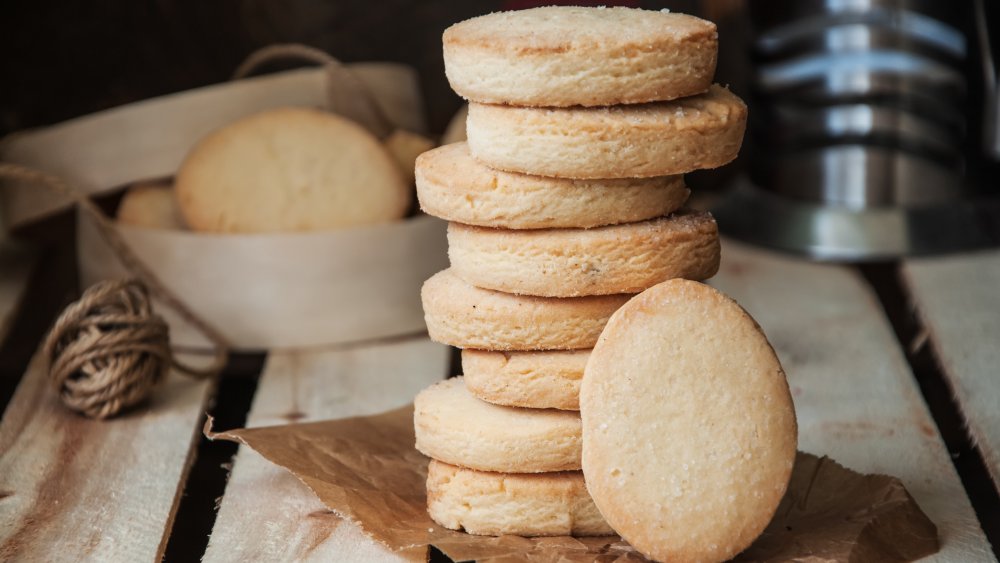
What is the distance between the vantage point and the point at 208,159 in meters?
1.62

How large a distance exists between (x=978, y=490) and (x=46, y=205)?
1336 mm

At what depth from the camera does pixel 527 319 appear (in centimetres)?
104

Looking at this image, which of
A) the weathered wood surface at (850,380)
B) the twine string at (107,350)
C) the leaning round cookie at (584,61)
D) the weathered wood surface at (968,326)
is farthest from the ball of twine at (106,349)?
the weathered wood surface at (968,326)

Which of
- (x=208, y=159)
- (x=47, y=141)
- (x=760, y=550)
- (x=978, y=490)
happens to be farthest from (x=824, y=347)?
(x=47, y=141)

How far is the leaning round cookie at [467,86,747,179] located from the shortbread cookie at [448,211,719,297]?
0.19 feet

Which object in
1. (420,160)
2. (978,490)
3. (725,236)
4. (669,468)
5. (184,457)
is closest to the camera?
(669,468)

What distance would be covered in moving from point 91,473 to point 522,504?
0.50 meters

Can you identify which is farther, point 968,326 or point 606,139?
point 968,326

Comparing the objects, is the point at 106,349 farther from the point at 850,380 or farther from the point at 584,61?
the point at 850,380

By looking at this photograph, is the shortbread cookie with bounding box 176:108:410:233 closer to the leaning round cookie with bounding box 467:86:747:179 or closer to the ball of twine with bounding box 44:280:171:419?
the ball of twine with bounding box 44:280:171:419

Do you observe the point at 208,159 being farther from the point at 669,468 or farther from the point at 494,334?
the point at 669,468

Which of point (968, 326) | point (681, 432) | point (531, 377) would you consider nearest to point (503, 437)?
point (531, 377)

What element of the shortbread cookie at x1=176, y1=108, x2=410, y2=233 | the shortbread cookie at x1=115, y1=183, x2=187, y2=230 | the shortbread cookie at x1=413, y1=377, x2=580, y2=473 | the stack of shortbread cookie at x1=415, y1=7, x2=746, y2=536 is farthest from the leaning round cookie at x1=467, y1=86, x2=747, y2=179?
the shortbread cookie at x1=115, y1=183, x2=187, y2=230

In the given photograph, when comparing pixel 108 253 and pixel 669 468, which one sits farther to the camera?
pixel 108 253
